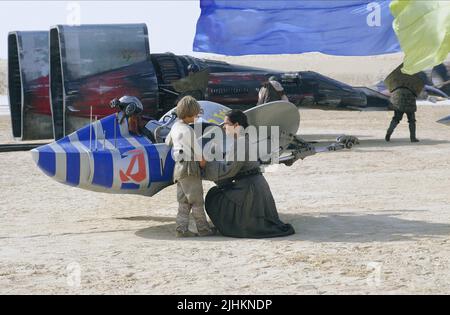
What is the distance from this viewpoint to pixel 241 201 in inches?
357

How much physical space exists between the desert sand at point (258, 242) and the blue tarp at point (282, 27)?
207cm

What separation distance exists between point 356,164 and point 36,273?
932 centimetres

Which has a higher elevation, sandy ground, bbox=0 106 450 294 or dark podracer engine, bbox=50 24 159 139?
dark podracer engine, bbox=50 24 159 139

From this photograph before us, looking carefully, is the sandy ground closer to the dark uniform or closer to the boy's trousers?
the boy's trousers

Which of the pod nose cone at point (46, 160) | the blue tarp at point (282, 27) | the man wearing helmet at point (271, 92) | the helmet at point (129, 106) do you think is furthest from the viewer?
the man wearing helmet at point (271, 92)

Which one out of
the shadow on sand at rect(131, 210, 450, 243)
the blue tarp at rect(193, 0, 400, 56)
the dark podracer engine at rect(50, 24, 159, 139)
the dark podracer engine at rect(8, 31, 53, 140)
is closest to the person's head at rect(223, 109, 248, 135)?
the shadow on sand at rect(131, 210, 450, 243)

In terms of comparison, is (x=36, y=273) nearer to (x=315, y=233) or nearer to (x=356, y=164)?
(x=315, y=233)

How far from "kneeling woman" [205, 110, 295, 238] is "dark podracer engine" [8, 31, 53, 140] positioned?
10745 mm

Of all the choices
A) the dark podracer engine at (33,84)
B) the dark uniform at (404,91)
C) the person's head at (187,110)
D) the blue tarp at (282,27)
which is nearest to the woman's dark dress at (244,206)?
the person's head at (187,110)

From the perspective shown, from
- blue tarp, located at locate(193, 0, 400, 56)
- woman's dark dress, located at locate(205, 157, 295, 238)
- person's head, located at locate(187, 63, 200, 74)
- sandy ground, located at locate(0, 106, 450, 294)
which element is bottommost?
sandy ground, located at locate(0, 106, 450, 294)

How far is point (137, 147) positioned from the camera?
32.2ft

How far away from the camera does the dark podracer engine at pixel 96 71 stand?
18188 mm

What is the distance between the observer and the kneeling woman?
907 cm

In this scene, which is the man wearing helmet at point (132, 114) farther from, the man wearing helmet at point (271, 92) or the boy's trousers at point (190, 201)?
the man wearing helmet at point (271, 92)
